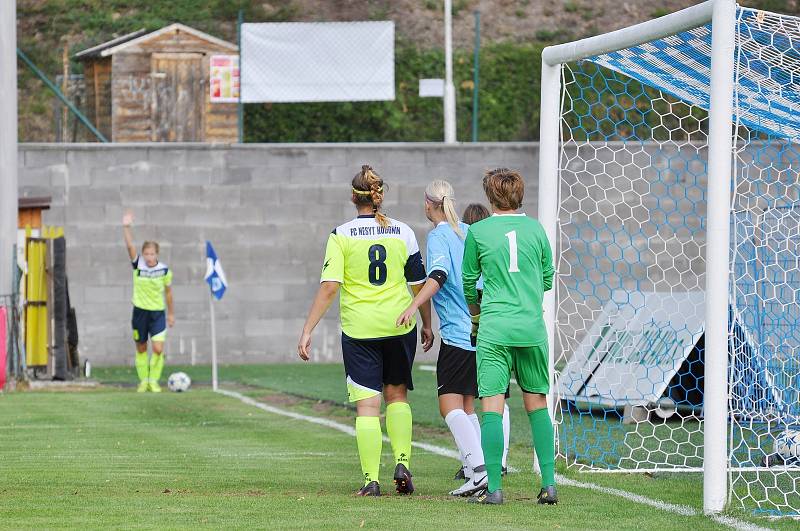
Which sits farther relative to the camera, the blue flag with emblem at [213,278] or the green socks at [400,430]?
the blue flag with emblem at [213,278]

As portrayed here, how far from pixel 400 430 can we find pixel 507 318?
1.15 meters

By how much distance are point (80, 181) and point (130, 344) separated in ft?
9.57

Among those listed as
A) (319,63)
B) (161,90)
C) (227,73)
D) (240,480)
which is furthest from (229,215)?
(240,480)

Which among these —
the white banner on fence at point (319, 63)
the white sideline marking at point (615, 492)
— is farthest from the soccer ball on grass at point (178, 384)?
the white banner on fence at point (319, 63)

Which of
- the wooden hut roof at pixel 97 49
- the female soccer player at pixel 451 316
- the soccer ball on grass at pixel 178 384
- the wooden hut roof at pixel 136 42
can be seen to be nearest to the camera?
the female soccer player at pixel 451 316

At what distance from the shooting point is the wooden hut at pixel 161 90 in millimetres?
25469

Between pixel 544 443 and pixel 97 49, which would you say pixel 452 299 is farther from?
pixel 97 49

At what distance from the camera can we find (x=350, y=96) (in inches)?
981

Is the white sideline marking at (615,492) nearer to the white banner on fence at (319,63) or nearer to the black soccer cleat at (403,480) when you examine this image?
the black soccer cleat at (403,480)

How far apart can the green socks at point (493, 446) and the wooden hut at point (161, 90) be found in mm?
17975

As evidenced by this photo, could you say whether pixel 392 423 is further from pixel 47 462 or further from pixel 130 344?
pixel 130 344

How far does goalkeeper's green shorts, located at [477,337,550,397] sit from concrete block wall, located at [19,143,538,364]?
636 inches

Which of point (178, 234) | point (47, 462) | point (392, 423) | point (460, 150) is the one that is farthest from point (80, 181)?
point (392, 423)

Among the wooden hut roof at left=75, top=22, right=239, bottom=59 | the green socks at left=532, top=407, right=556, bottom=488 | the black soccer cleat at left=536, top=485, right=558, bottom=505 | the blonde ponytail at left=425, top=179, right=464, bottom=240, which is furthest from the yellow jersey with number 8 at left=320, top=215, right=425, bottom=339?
the wooden hut roof at left=75, top=22, right=239, bottom=59
